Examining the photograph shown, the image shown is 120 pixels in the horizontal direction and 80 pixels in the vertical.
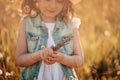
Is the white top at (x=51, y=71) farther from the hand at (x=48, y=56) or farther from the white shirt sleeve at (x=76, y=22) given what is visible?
the white shirt sleeve at (x=76, y=22)

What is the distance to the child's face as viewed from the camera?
3.46m

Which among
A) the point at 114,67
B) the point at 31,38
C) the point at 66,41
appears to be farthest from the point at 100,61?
the point at 31,38

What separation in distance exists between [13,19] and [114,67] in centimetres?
86

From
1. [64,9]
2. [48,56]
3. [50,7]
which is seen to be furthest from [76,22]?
[48,56]

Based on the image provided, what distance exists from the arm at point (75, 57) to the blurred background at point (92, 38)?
0.05 meters

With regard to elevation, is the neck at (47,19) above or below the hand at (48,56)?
above

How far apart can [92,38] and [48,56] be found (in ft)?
1.45

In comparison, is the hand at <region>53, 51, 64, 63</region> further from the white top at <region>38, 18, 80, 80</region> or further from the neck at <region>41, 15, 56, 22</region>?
the neck at <region>41, 15, 56, 22</region>

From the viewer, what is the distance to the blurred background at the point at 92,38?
3.52 metres

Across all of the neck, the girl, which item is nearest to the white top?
the girl

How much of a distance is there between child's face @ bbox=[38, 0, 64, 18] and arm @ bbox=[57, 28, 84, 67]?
194mm

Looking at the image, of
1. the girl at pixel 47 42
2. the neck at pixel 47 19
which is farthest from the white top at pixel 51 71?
the neck at pixel 47 19

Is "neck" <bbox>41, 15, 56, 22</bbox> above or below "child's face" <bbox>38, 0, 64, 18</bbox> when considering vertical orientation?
below

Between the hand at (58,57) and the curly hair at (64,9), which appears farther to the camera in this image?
the curly hair at (64,9)
